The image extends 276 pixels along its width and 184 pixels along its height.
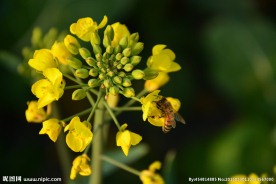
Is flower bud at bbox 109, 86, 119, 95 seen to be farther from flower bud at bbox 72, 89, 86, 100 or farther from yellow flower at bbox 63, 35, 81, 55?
yellow flower at bbox 63, 35, 81, 55

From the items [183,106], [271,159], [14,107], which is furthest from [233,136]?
[14,107]

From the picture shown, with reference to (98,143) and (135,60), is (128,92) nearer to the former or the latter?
(135,60)

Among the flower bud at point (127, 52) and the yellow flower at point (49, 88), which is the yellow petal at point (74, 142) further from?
the flower bud at point (127, 52)

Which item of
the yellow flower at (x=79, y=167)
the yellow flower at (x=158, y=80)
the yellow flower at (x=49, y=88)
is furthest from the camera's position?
the yellow flower at (x=158, y=80)

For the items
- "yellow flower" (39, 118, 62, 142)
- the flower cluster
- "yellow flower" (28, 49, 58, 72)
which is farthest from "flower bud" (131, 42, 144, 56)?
"yellow flower" (39, 118, 62, 142)

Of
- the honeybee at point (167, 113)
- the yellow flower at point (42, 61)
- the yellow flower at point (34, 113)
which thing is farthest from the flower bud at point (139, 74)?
the yellow flower at point (34, 113)
